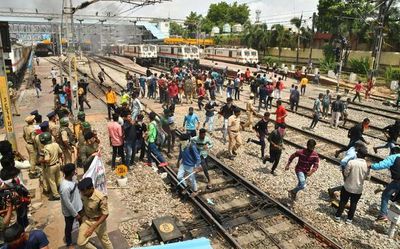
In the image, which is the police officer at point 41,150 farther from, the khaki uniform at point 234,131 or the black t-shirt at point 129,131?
the khaki uniform at point 234,131

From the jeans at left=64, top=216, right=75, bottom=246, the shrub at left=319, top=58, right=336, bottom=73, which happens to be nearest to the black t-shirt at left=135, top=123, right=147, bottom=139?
the jeans at left=64, top=216, right=75, bottom=246

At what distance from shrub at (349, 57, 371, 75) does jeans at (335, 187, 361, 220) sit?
29844 millimetres

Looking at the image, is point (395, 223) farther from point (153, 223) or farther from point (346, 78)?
point (346, 78)

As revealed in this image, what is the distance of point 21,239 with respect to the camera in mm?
3998

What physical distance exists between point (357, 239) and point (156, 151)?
5989 millimetres

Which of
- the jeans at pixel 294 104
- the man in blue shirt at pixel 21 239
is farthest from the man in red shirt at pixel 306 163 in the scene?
the jeans at pixel 294 104

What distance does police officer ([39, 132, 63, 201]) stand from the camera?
752cm

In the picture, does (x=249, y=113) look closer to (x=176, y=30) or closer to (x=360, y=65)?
(x=360, y=65)

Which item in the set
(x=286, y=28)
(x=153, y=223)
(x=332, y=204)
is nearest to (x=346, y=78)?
(x=286, y=28)

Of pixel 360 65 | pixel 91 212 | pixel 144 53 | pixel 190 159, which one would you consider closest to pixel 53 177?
pixel 190 159

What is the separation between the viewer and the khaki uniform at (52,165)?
7.52 meters

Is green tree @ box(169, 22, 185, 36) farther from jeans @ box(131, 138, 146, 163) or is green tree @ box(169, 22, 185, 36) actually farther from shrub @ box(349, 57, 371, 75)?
jeans @ box(131, 138, 146, 163)

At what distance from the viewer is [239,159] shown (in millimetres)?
11438

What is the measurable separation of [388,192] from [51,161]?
764cm
